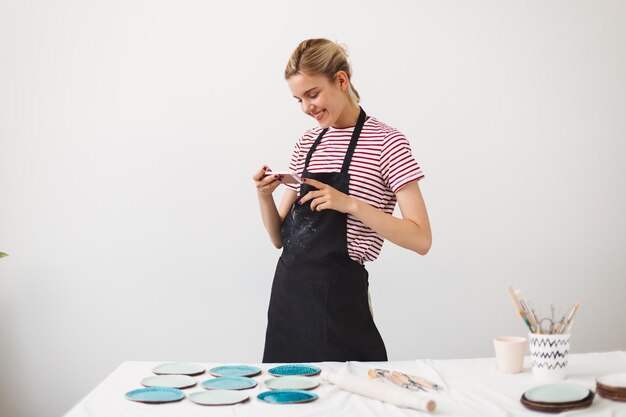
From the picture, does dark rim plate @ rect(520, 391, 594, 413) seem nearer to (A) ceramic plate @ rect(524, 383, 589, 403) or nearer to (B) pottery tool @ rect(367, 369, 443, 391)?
(A) ceramic plate @ rect(524, 383, 589, 403)

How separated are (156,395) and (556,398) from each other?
0.87 m

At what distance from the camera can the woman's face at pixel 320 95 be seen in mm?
2357

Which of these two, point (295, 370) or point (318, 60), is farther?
point (318, 60)

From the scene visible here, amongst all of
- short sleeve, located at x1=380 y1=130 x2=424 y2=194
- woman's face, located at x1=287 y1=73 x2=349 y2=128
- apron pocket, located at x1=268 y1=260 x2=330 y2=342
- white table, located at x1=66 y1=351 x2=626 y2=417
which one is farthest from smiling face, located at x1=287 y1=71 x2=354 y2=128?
white table, located at x1=66 y1=351 x2=626 y2=417

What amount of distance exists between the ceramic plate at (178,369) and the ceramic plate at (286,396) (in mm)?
264

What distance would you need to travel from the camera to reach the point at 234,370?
6.32 feet

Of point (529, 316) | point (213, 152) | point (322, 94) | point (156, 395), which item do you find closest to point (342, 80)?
point (322, 94)

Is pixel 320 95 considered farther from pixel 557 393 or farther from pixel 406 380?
pixel 557 393

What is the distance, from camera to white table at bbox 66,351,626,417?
5.27ft

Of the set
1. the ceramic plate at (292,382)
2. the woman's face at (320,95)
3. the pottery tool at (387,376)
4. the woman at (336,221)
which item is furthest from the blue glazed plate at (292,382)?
the woman's face at (320,95)

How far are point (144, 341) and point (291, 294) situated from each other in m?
1.55

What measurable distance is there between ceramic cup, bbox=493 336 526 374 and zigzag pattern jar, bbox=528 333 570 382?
0.21 feet

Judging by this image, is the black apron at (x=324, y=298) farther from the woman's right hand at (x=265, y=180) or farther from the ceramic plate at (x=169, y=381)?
the ceramic plate at (x=169, y=381)

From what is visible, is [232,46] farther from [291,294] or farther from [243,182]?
[291,294]
